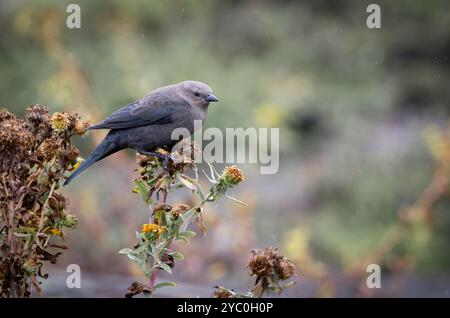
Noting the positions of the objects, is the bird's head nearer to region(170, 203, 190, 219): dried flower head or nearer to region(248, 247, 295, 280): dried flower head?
region(170, 203, 190, 219): dried flower head

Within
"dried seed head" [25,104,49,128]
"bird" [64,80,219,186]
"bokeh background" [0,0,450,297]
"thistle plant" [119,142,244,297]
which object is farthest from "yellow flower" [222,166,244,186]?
"bokeh background" [0,0,450,297]

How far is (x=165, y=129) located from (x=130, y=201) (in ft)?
7.43

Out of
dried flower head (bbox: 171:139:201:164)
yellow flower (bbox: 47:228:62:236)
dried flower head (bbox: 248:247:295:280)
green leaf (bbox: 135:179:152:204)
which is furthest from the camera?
dried flower head (bbox: 171:139:201:164)

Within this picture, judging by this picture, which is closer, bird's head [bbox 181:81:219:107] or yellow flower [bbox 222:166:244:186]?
yellow flower [bbox 222:166:244:186]

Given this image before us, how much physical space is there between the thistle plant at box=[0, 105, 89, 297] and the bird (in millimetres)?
1005

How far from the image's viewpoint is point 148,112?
4.16 meters

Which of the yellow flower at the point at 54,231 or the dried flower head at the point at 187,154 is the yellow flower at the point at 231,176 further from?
the yellow flower at the point at 54,231

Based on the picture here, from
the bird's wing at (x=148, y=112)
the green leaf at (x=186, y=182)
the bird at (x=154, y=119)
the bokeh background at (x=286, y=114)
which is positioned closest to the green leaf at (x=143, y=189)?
the green leaf at (x=186, y=182)

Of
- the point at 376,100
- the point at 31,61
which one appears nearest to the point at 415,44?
the point at 376,100

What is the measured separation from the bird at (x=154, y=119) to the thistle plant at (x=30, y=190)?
100 centimetres

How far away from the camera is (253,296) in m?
2.62

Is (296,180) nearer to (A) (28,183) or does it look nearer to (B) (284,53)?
(B) (284,53)

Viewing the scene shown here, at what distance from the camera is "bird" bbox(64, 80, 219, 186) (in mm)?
3965

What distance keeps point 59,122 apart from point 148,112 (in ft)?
4.82
